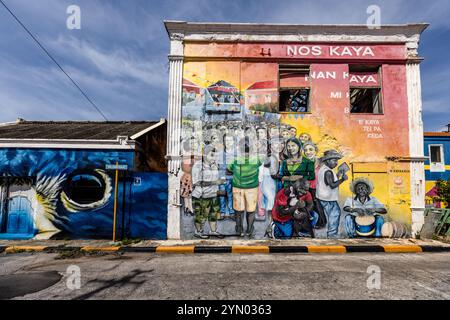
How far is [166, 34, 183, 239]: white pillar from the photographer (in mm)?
7953

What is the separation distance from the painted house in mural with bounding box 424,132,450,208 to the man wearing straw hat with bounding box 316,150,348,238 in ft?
30.8

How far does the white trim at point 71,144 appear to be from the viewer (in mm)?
8109

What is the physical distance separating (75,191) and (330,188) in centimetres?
866

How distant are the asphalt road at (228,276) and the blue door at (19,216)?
7.24ft

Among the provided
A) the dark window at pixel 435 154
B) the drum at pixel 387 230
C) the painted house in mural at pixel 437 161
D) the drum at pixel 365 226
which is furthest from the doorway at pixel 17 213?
the dark window at pixel 435 154

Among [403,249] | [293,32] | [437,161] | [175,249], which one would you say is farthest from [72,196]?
[437,161]

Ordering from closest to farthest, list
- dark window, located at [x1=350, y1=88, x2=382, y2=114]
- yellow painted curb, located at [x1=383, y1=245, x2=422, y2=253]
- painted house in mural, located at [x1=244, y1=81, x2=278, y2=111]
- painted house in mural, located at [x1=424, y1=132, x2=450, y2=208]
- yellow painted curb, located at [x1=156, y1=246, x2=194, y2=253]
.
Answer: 1. yellow painted curb, located at [x1=156, y1=246, x2=194, y2=253]
2. yellow painted curb, located at [x1=383, y1=245, x2=422, y2=253]
3. painted house in mural, located at [x1=244, y1=81, x2=278, y2=111]
4. dark window, located at [x1=350, y1=88, x2=382, y2=114]
5. painted house in mural, located at [x1=424, y1=132, x2=450, y2=208]

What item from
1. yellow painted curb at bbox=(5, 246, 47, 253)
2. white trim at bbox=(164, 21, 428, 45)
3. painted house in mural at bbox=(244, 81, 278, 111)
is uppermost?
white trim at bbox=(164, 21, 428, 45)

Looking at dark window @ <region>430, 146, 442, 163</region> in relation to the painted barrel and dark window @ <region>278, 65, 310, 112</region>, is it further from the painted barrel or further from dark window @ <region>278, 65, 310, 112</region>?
dark window @ <region>278, 65, 310, 112</region>

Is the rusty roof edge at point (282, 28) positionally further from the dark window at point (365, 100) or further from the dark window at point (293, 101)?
the dark window at point (293, 101)

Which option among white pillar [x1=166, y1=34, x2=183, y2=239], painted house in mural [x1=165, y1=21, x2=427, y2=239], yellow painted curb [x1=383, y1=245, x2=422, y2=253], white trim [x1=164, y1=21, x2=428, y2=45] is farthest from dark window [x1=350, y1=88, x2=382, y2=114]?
white pillar [x1=166, y1=34, x2=183, y2=239]

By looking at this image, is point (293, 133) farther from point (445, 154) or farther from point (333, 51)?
point (445, 154)

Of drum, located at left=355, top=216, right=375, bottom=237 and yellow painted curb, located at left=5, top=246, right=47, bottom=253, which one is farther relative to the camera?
drum, located at left=355, top=216, right=375, bottom=237

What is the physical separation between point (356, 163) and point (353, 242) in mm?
2630
